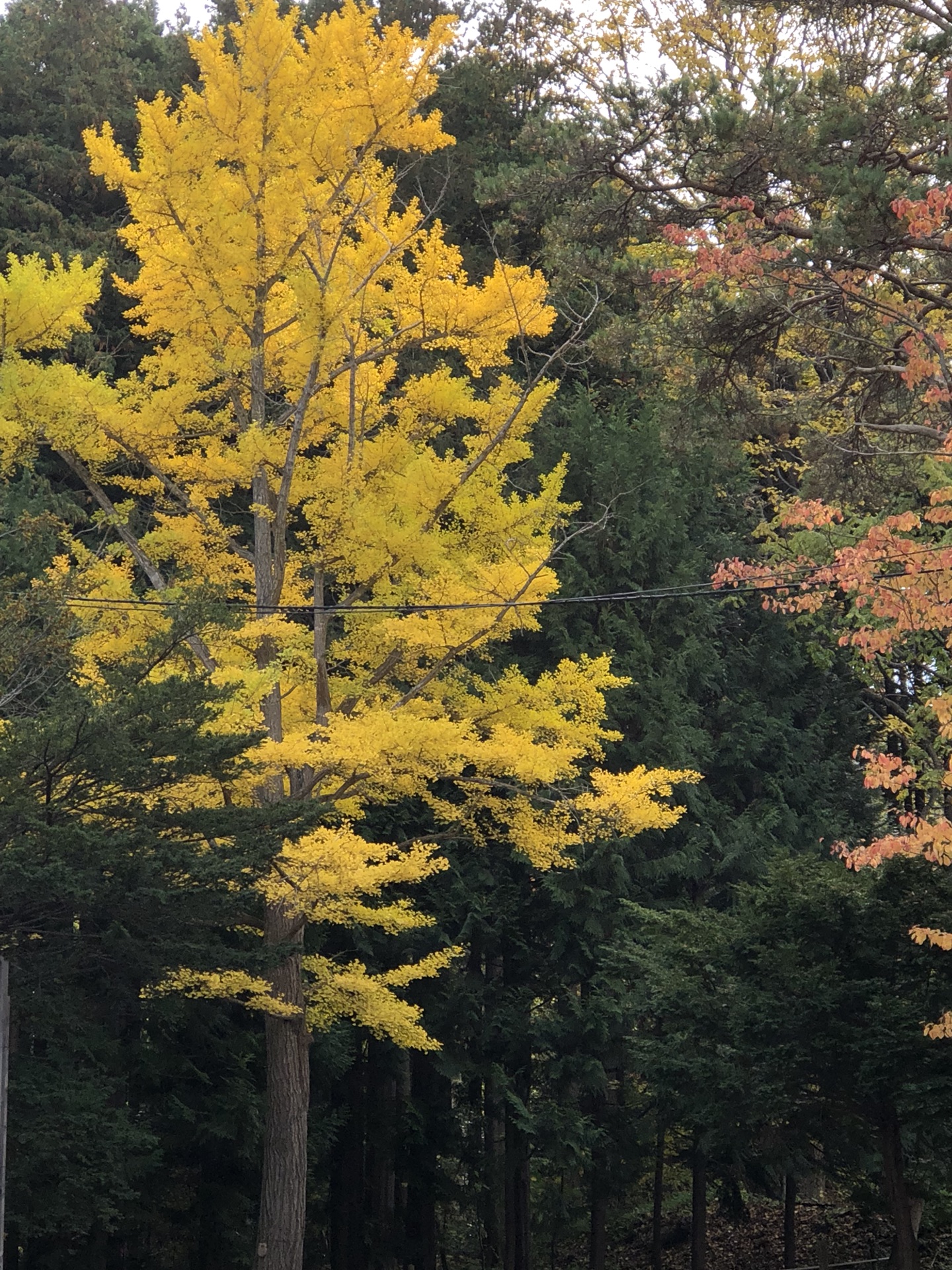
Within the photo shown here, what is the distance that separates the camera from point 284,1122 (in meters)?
12.2

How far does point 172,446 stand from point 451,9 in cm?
1167

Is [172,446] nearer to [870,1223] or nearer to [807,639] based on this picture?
[807,639]

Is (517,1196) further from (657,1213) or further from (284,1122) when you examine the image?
(284,1122)

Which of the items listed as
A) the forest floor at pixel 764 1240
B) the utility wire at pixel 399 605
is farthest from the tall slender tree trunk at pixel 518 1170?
the utility wire at pixel 399 605

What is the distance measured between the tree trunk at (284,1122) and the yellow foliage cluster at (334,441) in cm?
33

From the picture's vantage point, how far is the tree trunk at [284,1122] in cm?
1193

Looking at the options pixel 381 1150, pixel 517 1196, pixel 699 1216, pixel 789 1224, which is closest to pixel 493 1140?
pixel 517 1196

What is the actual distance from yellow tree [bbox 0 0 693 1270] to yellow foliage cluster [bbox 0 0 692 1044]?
0.03 m

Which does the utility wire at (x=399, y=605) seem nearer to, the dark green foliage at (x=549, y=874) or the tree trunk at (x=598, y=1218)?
the dark green foliage at (x=549, y=874)

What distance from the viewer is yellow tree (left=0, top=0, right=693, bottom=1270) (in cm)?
1191

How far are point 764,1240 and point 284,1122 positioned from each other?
10.1 m

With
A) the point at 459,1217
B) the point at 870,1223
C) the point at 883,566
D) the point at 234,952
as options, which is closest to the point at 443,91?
the point at 883,566

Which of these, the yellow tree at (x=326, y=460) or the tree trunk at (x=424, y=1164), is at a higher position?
the yellow tree at (x=326, y=460)

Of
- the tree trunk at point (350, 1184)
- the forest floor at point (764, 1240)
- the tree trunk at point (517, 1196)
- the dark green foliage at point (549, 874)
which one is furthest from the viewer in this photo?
the forest floor at point (764, 1240)
